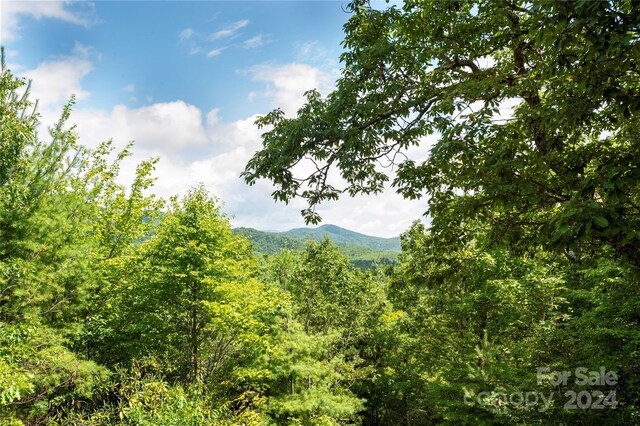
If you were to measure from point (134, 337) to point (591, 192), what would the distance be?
15536mm

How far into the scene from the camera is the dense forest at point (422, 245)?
468 cm

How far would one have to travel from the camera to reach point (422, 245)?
38.9ft

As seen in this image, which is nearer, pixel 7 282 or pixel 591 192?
pixel 591 192

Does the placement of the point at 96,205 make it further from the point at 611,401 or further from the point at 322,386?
the point at 611,401

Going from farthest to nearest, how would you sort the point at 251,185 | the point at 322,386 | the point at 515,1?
the point at 322,386, the point at 251,185, the point at 515,1

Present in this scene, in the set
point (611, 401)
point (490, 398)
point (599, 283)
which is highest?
point (599, 283)

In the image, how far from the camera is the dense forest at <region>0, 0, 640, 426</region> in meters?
4.68

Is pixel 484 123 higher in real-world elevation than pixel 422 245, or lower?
higher

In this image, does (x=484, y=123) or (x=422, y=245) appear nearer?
(x=484, y=123)

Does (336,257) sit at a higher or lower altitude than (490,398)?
higher

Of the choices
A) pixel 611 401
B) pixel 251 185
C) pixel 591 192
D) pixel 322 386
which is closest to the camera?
pixel 591 192

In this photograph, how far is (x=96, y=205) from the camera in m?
15.0

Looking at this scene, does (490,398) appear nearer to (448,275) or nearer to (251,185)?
(448,275)

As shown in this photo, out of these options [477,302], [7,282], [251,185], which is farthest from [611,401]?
[7,282]
